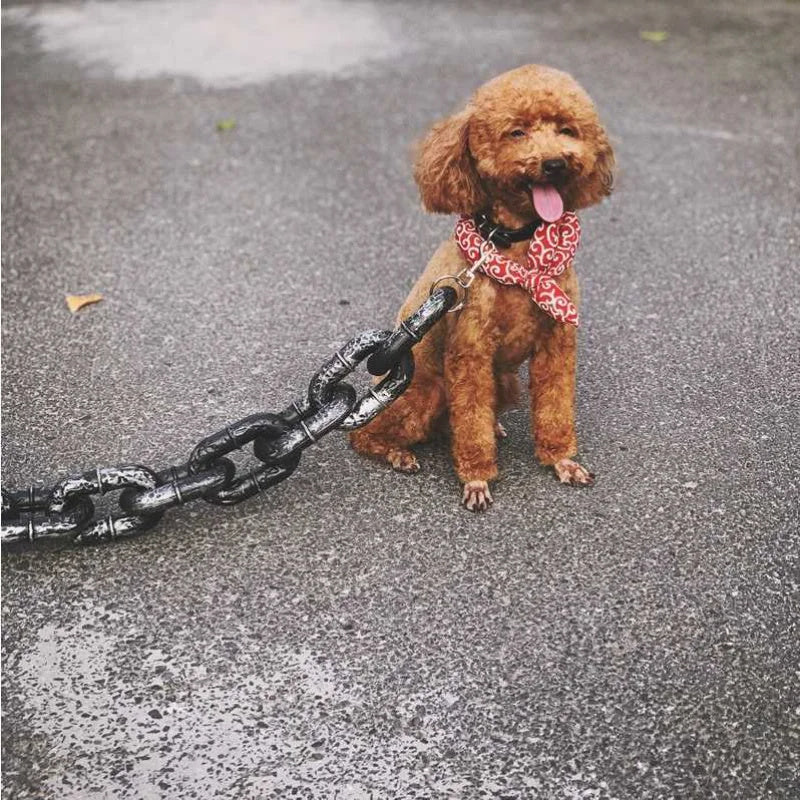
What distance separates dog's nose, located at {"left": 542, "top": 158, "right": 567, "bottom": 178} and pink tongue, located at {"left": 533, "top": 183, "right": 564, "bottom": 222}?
68mm

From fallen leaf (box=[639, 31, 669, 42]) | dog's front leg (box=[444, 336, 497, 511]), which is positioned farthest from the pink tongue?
fallen leaf (box=[639, 31, 669, 42])

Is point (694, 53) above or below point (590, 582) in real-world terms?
above

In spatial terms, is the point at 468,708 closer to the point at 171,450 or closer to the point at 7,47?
the point at 171,450

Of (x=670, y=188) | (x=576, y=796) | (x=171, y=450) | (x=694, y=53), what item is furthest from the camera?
(x=694, y=53)

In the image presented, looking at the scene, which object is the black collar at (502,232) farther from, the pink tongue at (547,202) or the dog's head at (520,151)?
the pink tongue at (547,202)

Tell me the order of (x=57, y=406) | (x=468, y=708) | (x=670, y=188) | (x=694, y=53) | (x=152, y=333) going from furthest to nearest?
(x=694, y=53) < (x=670, y=188) < (x=152, y=333) < (x=57, y=406) < (x=468, y=708)

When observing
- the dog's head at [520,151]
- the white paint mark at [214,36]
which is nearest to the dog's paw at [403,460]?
the dog's head at [520,151]

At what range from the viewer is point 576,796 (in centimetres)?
218

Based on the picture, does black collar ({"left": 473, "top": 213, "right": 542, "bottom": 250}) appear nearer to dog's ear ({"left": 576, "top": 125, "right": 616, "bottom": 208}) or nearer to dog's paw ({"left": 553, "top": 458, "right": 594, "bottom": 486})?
dog's ear ({"left": 576, "top": 125, "right": 616, "bottom": 208})

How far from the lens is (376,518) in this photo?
118 inches

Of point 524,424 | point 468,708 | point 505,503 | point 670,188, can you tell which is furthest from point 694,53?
point 468,708

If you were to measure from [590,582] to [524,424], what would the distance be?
802 mm

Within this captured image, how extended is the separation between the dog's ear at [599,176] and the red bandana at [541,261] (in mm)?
67

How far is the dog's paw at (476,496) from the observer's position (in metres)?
3.03
